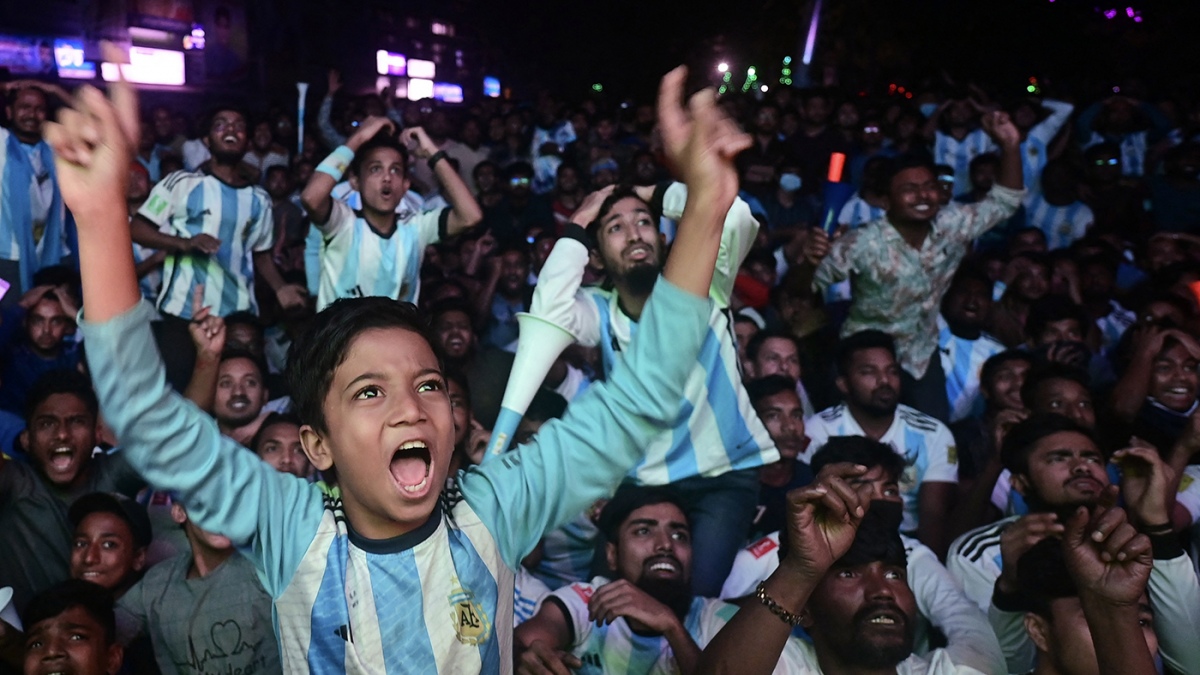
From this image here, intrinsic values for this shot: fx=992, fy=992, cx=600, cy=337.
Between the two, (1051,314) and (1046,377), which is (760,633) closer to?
(1046,377)

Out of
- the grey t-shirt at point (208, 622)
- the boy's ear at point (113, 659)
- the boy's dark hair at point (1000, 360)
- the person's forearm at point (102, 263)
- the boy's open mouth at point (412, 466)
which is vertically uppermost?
the person's forearm at point (102, 263)

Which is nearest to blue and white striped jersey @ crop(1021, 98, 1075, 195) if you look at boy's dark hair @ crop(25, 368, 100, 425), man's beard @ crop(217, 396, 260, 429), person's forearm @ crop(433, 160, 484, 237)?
person's forearm @ crop(433, 160, 484, 237)

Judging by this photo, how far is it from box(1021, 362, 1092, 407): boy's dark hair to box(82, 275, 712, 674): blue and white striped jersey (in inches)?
115

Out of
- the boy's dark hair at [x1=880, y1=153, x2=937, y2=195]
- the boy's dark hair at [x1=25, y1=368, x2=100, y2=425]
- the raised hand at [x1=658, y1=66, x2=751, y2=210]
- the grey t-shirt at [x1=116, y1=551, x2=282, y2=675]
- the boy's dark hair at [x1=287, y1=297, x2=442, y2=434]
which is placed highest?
the boy's dark hair at [x1=880, y1=153, x2=937, y2=195]

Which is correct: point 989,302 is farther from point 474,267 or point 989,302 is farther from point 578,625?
point 578,625

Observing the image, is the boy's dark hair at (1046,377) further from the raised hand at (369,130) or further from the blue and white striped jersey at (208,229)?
the blue and white striped jersey at (208,229)

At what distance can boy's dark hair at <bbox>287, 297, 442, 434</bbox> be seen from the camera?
1654 millimetres

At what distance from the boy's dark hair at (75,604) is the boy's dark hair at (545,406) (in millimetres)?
1899

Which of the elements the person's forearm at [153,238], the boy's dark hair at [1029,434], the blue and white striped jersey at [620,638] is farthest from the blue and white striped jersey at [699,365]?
the person's forearm at [153,238]

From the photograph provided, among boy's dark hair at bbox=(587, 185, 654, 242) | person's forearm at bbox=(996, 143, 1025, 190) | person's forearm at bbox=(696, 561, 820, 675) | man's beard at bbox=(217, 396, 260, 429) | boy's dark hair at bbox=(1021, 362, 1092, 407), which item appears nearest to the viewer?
person's forearm at bbox=(696, 561, 820, 675)

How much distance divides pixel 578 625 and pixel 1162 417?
2802mm

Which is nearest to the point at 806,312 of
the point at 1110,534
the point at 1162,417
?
the point at 1162,417

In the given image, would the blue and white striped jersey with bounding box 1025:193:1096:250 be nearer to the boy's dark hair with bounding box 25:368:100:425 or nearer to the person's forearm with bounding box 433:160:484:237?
the person's forearm with bounding box 433:160:484:237

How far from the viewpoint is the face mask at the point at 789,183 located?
25.7 feet
